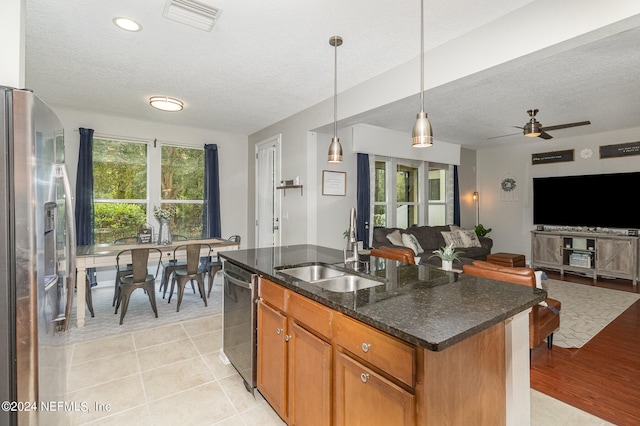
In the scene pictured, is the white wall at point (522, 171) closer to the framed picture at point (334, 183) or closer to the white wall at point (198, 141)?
the framed picture at point (334, 183)

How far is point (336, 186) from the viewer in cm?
500

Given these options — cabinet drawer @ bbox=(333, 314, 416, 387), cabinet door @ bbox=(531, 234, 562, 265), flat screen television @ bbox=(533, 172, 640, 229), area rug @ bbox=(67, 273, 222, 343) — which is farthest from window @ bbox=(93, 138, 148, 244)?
flat screen television @ bbox=(533, 172, 640, 229)

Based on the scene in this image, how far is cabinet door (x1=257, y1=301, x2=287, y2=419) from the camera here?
1836 millimetres

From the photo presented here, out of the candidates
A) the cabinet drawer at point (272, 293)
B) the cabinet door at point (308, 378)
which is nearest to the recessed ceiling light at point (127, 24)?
the cabinet drawer at point (272, 293)

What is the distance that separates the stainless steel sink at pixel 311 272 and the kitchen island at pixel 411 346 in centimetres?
30

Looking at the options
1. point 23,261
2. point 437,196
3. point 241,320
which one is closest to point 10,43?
point 23,261

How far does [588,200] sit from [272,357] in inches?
269

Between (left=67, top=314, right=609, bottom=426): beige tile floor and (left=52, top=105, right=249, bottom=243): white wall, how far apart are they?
3.30 metres

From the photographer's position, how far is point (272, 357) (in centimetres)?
195

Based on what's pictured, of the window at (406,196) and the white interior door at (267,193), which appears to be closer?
the white interior door at (267,193)

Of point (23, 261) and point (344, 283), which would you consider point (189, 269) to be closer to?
point (344, 283)

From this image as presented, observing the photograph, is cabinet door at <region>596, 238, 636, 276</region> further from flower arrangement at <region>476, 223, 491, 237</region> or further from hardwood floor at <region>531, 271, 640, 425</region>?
hardwood floor at <region>531, 271, 640, 425</region>

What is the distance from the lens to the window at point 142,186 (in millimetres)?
5145

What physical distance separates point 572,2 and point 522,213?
5.91 meters
